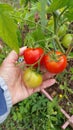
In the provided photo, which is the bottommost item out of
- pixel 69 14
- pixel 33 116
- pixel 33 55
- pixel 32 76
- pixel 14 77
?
pixel 33 116

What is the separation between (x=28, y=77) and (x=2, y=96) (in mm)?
235

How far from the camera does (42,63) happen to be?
3.20ft

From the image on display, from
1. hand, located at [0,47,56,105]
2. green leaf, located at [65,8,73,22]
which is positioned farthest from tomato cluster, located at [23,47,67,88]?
hand, located at [0,47,56,105]

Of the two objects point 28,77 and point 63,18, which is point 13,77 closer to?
point 28,77

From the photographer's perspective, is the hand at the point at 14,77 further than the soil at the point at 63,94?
No

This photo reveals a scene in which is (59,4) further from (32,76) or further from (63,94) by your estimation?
(63,94)

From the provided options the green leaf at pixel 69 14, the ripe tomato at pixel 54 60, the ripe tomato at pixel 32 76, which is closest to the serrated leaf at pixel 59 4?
the green leaf at pixel 69 14

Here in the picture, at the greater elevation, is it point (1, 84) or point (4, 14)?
point (4, 14)

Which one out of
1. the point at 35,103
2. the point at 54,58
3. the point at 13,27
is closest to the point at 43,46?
the point at 54,58

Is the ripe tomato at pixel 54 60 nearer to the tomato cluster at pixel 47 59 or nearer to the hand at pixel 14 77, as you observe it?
the tomato cluster at pixel 47 59

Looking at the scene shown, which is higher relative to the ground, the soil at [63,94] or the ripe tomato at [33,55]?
the ripe tomato at [33,55]

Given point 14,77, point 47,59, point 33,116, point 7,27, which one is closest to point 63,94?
point 33,116

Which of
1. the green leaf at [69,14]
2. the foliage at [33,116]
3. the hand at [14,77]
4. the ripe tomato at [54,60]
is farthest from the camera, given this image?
the foliage at [33,116]

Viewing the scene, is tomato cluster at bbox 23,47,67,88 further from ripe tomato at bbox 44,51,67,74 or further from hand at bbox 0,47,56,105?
hand at bbox 0,47,56,105
